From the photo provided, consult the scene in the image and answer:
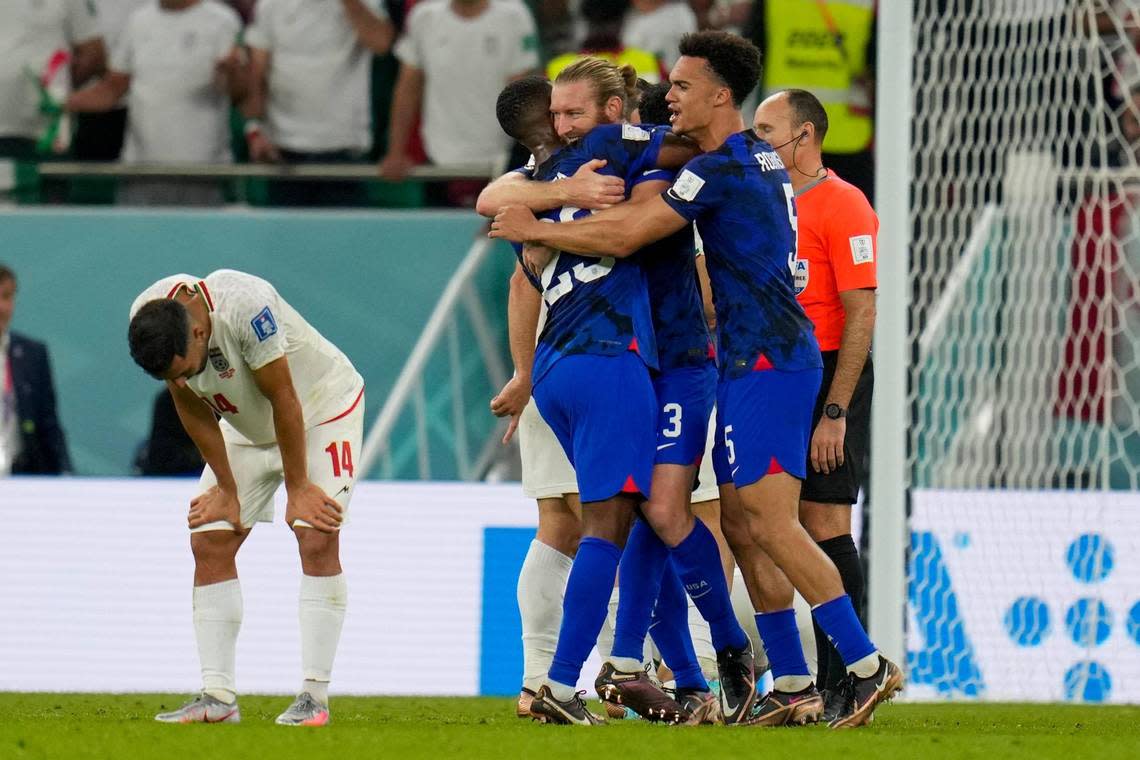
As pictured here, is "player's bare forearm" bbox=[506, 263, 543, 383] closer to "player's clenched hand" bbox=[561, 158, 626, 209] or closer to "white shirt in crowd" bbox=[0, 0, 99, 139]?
"player's clenched hand" bbox=[561, 158, 626, 209]

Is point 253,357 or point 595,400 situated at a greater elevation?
point 253,357

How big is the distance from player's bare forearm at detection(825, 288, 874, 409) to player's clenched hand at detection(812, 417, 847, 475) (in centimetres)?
7

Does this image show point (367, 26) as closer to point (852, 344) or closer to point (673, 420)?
point (852, 344)

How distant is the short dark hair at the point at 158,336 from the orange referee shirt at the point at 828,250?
84.2 inches

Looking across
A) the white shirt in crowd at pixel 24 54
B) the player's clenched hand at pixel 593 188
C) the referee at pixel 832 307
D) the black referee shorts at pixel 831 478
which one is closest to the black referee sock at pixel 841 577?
the referee at pixel 832 307

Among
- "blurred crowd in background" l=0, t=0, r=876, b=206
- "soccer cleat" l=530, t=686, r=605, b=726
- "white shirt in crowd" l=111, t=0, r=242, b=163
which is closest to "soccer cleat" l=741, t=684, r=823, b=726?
"soccer cleat" l=530, t=686, r=605, b=726

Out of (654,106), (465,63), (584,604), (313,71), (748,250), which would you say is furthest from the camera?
(313,71)

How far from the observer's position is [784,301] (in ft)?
18.0

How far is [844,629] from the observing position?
5.43 meters

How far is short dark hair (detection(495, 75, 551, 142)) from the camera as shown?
5.87m

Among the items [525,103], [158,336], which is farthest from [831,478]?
[158,336]

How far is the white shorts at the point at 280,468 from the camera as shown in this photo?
5.95 meters

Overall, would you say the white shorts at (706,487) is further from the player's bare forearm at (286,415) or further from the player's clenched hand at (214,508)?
the player's clenched hand at (214,508)

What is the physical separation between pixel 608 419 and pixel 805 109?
163cm
